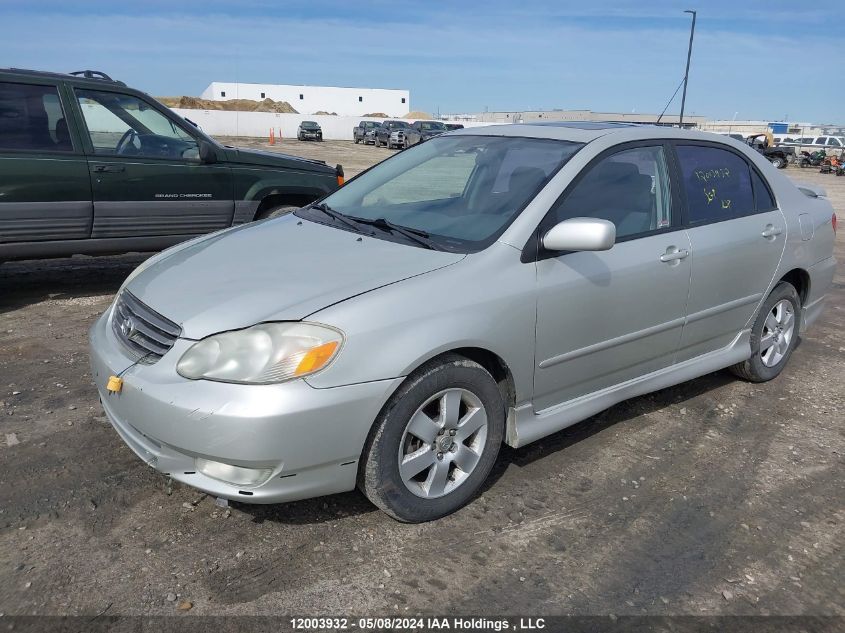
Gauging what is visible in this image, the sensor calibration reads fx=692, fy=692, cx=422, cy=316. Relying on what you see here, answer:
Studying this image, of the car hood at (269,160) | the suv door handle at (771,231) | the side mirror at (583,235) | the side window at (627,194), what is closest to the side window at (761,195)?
the suv door handle at (771,231)

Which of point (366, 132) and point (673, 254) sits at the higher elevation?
point (673, 254)

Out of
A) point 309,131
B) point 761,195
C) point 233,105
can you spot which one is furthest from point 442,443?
point 233,105

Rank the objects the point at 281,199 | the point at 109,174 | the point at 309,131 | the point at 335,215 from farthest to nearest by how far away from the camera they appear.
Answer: the point at 309,131 < the point at 281,199 < the point at 109,174 < the point at 335,215

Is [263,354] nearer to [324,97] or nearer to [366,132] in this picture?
[366,132]

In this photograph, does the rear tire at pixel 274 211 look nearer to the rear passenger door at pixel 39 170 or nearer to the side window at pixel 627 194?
the rear passenger door at pixel 39 170

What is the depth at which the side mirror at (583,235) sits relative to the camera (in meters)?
3.00

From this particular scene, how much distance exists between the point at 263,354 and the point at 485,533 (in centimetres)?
123

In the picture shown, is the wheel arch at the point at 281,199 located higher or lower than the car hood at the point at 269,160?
lower

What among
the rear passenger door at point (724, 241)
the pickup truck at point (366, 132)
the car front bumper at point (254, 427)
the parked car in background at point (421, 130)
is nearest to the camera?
the car front bumper at point (254, 427)

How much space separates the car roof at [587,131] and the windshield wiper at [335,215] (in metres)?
0.96

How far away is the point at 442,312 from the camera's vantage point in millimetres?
2795

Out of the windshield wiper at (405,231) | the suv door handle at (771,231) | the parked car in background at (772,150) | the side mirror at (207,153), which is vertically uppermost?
the side mirror at (207,153)

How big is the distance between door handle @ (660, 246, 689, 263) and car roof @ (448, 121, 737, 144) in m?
0.63

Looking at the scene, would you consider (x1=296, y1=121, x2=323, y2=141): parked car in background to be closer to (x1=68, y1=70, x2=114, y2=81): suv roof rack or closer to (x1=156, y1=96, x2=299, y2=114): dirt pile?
(x1=156, y1=96, x2=299, y2=114): dirt pile
